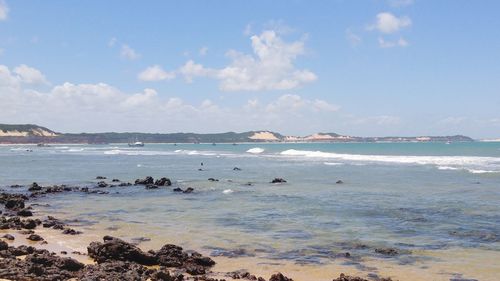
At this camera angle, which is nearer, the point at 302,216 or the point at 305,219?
the point at 305,219

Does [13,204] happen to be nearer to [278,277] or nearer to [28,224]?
[28,224]

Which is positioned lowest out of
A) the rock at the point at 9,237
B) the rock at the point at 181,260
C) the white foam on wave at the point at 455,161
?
the rock at the point at 9,237

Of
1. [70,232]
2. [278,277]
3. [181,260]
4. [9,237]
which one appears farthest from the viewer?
[70,232]

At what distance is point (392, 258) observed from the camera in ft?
49.7

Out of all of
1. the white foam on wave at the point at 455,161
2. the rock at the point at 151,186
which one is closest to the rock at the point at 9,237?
the rock at the point at 151,186

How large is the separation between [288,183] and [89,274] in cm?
2970

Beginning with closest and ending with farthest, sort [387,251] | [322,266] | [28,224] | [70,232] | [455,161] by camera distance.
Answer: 1. [322,266]
2. [387,251]
3. [70,232]
4. [28,224]
5. [455,161]

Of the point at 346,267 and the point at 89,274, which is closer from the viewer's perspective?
the point at 89,274

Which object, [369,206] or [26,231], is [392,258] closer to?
[369,206]

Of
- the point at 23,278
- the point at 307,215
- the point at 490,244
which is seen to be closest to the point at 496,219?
the point at 490,244

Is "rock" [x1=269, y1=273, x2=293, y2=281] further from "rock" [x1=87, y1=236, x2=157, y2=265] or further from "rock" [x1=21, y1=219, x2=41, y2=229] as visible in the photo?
"rock" [x1=21, y1=219, x2=41, y2=229]

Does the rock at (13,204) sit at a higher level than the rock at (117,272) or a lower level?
lower

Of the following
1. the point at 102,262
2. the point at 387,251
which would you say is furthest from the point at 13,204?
the point at 387,251

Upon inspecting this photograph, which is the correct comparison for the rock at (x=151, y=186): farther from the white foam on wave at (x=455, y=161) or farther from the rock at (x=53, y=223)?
the white foam on wave at (x=455, y=161)
